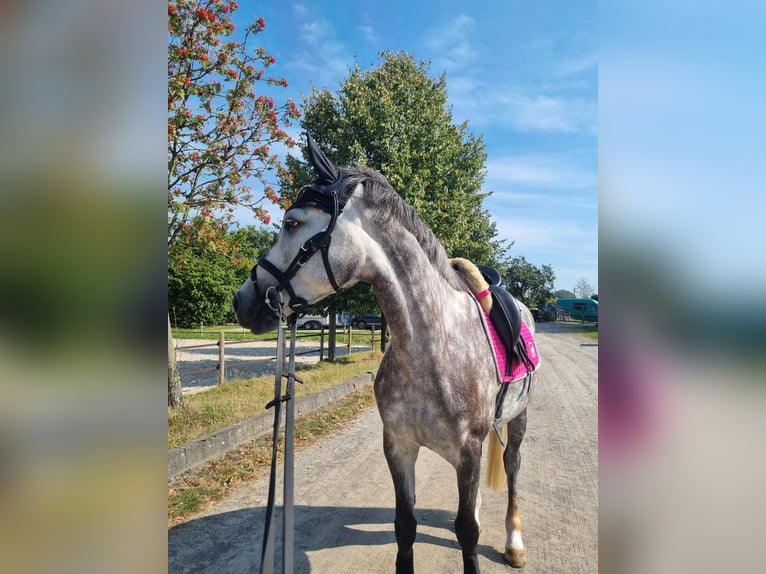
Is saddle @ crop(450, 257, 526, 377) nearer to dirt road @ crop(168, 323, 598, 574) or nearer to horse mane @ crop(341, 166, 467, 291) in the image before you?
horse mane @ crop(341, 166, 467, 291)

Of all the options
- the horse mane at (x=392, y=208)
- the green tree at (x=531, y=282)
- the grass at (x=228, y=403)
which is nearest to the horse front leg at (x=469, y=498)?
the horse mane at (x=392, y=208)

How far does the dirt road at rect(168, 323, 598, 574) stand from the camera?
3.11 meters

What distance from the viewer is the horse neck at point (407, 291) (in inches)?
87.0

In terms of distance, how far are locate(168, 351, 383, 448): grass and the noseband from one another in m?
3.76

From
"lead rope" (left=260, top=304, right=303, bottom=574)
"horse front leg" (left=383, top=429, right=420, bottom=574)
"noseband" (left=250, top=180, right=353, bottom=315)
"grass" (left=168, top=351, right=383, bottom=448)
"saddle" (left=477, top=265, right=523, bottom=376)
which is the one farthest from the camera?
"grass" (left=168, top=351, right=383, bottom=448)

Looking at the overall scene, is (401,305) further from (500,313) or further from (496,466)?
(496,466)

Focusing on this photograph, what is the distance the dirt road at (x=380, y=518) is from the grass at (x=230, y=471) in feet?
0.58

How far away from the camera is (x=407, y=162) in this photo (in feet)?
33.7

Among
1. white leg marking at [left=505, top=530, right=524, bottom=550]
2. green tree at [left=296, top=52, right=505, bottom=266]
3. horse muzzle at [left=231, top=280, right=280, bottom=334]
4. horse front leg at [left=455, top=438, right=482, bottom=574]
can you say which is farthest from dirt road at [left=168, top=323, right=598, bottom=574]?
green tree at [left=296, top=52, right=505, bottom=266]

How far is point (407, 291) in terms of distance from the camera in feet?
7.35

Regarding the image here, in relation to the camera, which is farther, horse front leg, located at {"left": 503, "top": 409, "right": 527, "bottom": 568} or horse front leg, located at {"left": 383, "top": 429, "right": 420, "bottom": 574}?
horse front leg, located at {"left": 503, "top": 409, "right": 527, "bottom": 568}
